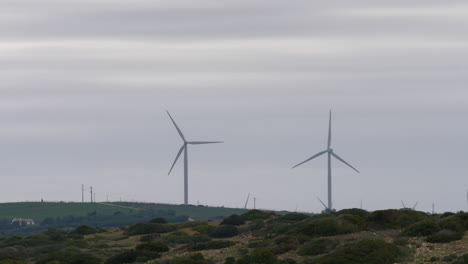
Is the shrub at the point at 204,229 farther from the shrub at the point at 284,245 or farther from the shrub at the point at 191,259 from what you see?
the shrub at the point at 191,259

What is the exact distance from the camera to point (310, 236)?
7756 cm

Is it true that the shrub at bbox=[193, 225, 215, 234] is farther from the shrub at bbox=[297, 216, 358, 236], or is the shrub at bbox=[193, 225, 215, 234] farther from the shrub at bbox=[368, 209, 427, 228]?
the shrub at bbox=[368, 209, 427, 228]

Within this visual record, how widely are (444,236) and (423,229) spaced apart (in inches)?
132

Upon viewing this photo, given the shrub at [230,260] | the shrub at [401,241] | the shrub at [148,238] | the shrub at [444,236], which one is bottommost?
the shrub at [230,260]

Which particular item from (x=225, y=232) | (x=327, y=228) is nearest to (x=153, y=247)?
(x=327, y=228)

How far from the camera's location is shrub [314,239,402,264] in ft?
208

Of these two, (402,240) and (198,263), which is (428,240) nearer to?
(402,240)

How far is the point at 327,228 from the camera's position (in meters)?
78.2

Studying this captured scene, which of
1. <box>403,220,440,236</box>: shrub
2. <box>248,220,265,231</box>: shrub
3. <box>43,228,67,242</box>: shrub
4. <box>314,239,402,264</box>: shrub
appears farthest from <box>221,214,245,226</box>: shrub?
<box>314,239,402,264</box>: shrub

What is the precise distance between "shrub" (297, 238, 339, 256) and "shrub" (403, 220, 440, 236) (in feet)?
18.2

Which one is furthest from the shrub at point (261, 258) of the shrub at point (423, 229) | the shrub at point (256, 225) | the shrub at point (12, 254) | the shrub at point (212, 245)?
the shrub at point (256, 225)

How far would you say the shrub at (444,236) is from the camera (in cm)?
6888

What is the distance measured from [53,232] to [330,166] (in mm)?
96118

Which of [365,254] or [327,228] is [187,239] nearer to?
[327,228]
